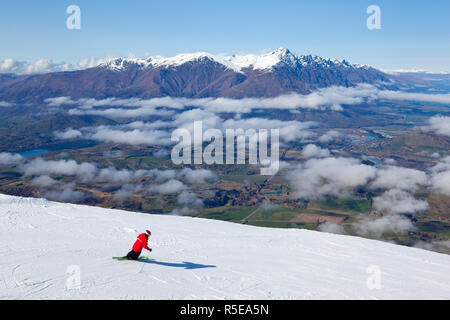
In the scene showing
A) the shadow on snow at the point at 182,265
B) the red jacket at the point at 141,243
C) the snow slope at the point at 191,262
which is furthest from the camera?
the shadow on snow at the point at 182,265

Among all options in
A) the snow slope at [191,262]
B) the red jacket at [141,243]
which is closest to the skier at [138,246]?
the red jacket at [141,243]

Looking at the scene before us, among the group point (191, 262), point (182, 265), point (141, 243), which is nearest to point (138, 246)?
point (141, 243)

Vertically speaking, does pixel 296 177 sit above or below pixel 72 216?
below

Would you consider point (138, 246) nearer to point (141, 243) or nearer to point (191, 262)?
point (141, 243)

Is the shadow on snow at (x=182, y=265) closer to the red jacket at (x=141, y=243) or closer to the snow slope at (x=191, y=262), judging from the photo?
the snow slope at (x=191, y=262)

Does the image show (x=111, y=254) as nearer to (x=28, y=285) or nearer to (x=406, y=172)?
(x=28, y=285)

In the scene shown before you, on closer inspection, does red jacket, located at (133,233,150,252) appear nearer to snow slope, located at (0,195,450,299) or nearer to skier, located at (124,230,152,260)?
skier, located at (124,230,152,260)

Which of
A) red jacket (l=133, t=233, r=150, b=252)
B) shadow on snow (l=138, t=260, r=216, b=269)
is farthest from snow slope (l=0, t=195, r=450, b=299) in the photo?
red jacket (l=133, t=233, r=150, b=252)
